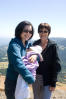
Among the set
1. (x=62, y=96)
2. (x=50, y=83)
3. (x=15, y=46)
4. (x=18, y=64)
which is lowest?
(x=62, y=96)

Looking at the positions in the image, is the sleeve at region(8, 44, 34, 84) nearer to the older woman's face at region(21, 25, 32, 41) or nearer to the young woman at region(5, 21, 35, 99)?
the young woman at region(5, 21, 35, 99)

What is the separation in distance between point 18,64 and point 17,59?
0.21 ft

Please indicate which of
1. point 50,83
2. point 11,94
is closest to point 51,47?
point 50,83

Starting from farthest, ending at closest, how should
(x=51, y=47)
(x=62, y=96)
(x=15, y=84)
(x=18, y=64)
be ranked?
(x=62, y=96), (x=51, y=47), (x=15, y=84), (x=18, y=64)

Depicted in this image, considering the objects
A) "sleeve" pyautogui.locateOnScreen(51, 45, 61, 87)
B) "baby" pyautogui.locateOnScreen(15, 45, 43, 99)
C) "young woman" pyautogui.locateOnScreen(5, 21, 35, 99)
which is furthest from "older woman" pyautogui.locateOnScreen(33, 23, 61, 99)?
"baby" pyautogui.locateOnScreen(15, 45, 43, 99)

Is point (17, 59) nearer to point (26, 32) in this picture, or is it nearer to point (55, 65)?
point (26, 32)

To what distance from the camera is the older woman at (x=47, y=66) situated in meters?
2.90

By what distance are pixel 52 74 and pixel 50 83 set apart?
Answer: 17 cm

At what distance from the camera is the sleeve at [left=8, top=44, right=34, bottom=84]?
219 centimetres

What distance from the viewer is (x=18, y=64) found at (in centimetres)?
219

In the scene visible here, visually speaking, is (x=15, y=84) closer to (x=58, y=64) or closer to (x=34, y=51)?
(x=34, y=51)

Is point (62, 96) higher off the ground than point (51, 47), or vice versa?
point (51, 47)

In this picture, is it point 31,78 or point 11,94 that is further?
point 11,94

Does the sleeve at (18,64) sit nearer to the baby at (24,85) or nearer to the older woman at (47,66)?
the baby at (24,85)
